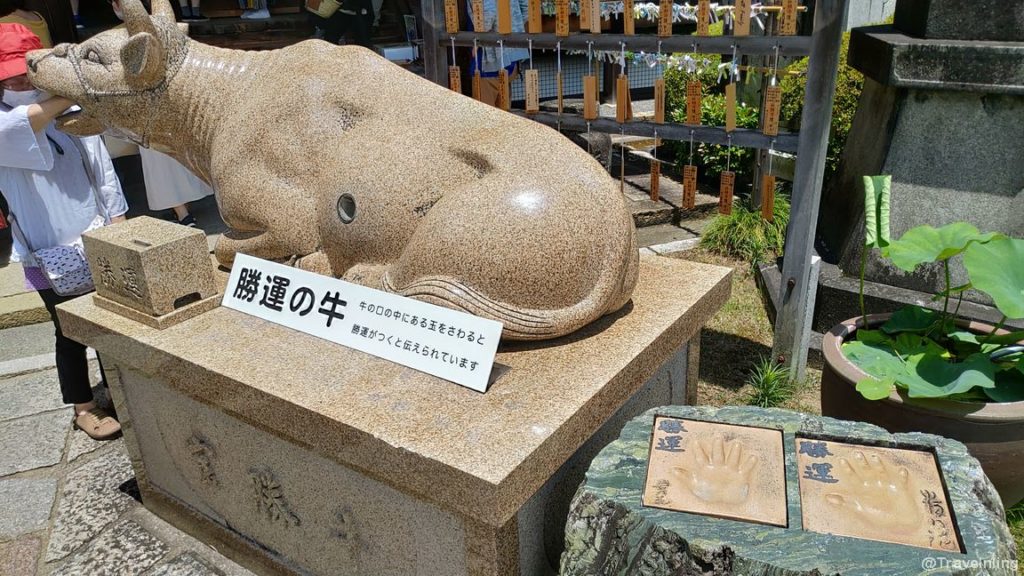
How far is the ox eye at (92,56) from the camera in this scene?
11.7ft

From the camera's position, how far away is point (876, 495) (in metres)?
2.09

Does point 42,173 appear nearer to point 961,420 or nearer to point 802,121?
point 802,121

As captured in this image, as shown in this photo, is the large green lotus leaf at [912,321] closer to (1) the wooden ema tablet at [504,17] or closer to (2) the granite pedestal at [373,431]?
(2) the granite pedestal at [373,431]

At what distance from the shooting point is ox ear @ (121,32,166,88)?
3.40 meters

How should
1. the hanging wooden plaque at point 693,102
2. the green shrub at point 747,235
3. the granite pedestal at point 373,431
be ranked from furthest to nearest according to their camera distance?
the green shrub at point 747,235 < the hanging wooden plaque at point 693,102 < the granite pedestal at point 373,431

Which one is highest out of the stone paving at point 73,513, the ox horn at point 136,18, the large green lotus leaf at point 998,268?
the ox horn at point 136,18

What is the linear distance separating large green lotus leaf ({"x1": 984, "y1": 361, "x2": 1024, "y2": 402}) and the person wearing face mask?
14.3ft

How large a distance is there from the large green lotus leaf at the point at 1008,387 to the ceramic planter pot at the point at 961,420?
0.09 m

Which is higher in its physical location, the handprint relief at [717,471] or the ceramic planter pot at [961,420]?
the handprint relief at [717,471]

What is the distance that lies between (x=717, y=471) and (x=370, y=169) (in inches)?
73.8

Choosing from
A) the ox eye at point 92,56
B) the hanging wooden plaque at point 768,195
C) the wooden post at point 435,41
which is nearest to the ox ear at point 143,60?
the ox eye at point 92,56

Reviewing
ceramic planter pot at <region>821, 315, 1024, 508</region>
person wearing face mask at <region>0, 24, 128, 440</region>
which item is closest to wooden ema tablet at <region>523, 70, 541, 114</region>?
ceramic planter pot at <region>821, 315, 1024, 508</region>

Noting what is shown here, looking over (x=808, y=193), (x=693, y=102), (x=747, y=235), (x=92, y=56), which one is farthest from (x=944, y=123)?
(x=92, y=56)

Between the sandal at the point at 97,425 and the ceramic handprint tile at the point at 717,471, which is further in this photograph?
the sandal at the point at 97,425
